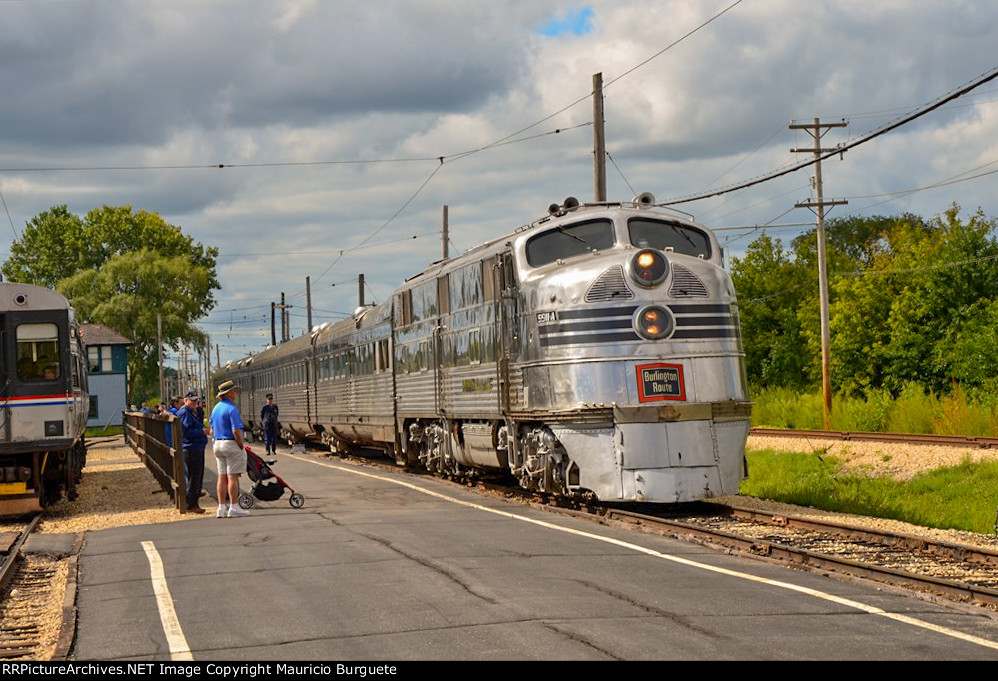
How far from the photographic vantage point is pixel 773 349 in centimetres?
6300

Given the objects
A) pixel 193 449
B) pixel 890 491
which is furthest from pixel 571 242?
pixel 890 491

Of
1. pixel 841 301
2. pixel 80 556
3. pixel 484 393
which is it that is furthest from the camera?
pixel 841 301

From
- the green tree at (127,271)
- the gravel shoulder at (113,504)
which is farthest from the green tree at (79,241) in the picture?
the gravel shoulder at (113,504)

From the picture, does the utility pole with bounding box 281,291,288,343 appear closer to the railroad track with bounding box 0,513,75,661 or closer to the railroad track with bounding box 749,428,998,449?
the railroad track with bounding box 749,428,998,449

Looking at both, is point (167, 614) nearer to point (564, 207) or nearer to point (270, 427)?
point (564, 207)

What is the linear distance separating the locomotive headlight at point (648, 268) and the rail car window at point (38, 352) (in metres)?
9.27

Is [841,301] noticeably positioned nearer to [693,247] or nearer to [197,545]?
[693,247]

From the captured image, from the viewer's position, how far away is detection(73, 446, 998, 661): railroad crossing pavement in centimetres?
794

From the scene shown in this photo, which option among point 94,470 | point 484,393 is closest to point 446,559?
point 484,393

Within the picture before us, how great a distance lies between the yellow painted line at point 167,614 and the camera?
802 centimetres

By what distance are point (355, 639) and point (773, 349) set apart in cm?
5682

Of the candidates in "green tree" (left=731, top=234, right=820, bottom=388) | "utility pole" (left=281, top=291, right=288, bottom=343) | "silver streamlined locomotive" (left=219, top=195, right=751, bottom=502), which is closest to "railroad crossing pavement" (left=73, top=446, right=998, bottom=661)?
"silver streamlined locomotive" (left=219, top=195, right=751, bottom=502)

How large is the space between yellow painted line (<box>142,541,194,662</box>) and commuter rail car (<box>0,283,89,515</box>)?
6.43 m

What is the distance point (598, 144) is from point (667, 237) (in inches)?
351
